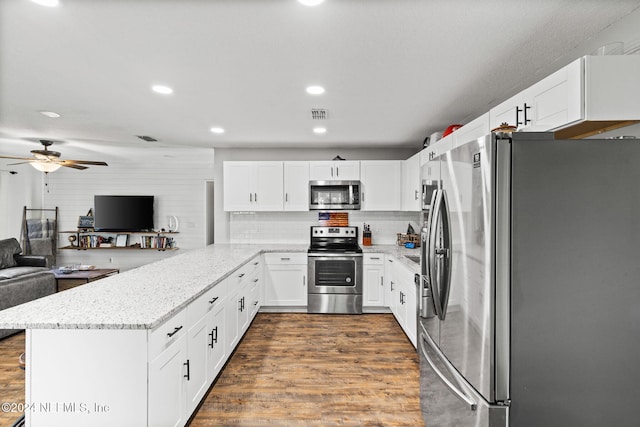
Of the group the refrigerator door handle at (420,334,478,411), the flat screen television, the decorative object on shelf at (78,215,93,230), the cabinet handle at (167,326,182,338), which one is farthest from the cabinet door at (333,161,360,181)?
the decorative object on shelf at (78,215,93,230)

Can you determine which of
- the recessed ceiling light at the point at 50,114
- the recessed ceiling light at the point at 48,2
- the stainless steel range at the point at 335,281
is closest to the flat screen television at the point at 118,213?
the recessed ceiling light at the point at 50,114

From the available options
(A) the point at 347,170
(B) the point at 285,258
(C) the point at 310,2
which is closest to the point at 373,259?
(B) the point at 285,258

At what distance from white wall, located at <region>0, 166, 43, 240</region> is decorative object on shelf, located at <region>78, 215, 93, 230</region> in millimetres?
927

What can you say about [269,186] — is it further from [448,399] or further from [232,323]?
[448,399]

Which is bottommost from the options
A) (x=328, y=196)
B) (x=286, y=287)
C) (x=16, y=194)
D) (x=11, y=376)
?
(x=11, y=376)

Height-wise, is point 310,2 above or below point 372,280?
above

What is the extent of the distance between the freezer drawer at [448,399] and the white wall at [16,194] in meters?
8.34

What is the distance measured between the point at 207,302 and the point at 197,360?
0.37 m

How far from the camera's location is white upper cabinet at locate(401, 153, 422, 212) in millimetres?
4216

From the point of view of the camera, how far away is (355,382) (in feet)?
9.01

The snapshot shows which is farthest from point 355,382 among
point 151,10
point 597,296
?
point 151,10

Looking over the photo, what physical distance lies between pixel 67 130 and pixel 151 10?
11.3ft

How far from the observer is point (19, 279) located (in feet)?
13.6

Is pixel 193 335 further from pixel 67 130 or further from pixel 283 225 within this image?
pixel 67 130
